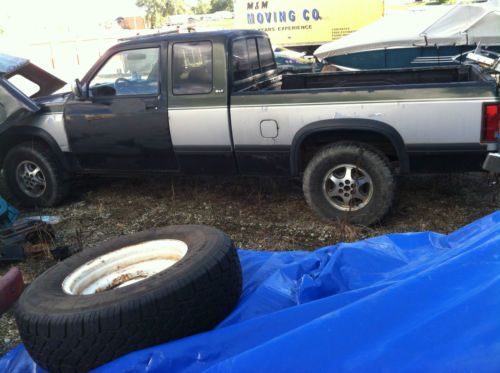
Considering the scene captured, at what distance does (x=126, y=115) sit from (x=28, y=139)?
143 centimetres

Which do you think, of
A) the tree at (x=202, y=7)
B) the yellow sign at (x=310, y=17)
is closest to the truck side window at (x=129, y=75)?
the yellow sign at (x=310, y=17)

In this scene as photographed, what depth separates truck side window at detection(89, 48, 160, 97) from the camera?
481cm

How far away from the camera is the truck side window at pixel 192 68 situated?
4.60 metres

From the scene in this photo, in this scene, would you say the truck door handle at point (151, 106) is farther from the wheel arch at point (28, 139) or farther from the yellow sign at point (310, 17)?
the yellow sign at point (310, 17)

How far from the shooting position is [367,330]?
70.6 inches

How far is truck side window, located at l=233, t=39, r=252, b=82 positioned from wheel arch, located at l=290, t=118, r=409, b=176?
92 cm

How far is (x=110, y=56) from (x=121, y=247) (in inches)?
108

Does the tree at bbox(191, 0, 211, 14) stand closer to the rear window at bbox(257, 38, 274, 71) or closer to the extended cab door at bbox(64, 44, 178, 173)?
the rear window at bbox(257, 38, 274, 71)

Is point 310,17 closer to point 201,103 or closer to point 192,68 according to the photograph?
point 192,68

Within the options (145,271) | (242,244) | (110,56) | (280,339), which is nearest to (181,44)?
(110,56)

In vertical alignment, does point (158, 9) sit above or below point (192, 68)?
above

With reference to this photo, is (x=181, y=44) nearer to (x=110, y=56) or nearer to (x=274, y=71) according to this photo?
(x=110, y=56)

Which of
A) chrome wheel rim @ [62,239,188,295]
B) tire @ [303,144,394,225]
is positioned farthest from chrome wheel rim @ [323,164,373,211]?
chrome wheel rim @ [62,239,188,295]

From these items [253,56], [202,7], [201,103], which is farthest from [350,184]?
[202,7]
